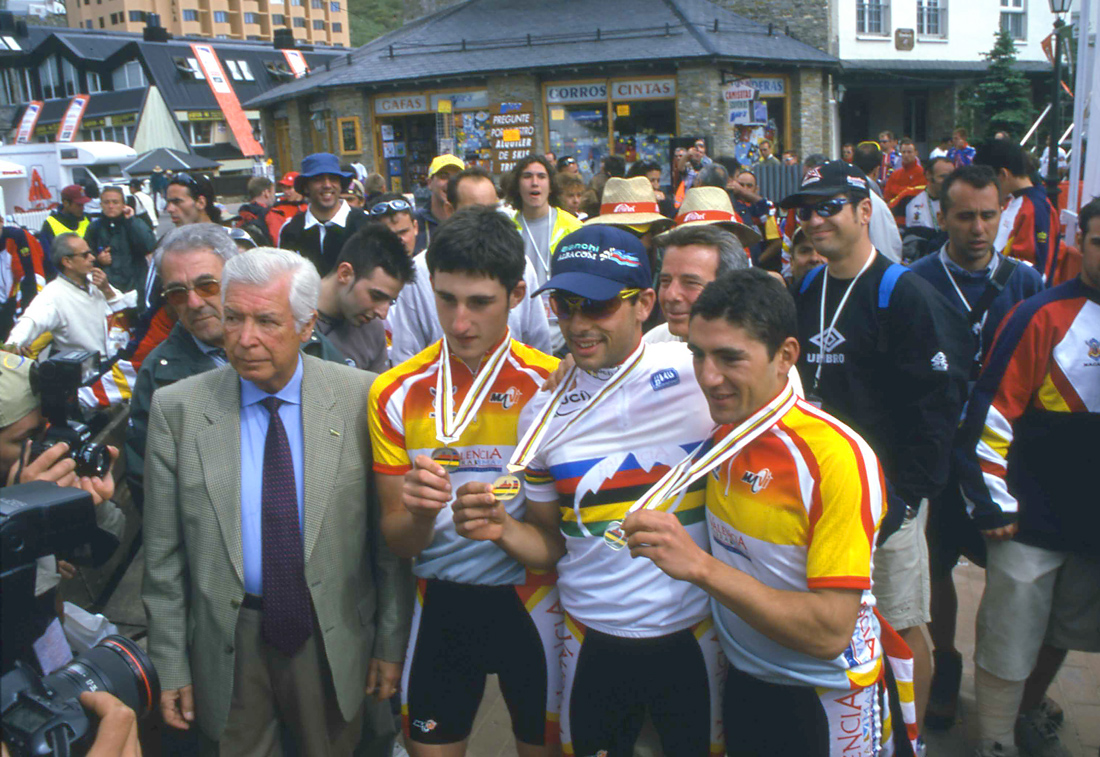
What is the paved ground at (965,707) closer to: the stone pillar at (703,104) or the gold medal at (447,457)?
the gold medal at (447,457)

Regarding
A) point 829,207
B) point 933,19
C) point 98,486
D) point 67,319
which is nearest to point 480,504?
point 98,486

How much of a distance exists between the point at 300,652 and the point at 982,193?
3390 mm

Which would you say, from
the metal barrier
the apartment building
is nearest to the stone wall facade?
the metal barrier

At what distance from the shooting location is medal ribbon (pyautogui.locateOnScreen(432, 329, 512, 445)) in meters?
2.48

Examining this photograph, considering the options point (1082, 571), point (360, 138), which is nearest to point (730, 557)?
point (1082, 571)

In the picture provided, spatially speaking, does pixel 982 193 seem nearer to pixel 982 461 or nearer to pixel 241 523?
pixel 982 461

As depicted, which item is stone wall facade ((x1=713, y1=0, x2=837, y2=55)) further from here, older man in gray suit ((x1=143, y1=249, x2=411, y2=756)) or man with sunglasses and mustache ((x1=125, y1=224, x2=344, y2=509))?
older man in gray suit ((x1=143, y1=249, x2=411, y2=756))

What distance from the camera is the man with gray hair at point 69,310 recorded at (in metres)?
6.16

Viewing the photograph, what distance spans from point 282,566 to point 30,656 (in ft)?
2.75

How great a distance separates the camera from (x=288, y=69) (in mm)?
45375

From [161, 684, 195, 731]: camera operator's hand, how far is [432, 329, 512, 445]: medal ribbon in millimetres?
1167

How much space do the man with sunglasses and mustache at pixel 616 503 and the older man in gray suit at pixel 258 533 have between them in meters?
0.64

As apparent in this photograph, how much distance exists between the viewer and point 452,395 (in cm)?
263

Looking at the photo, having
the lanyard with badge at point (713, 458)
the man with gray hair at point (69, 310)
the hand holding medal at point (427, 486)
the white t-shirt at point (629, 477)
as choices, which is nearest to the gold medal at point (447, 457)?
the hand holding medal at point (427, 486)
